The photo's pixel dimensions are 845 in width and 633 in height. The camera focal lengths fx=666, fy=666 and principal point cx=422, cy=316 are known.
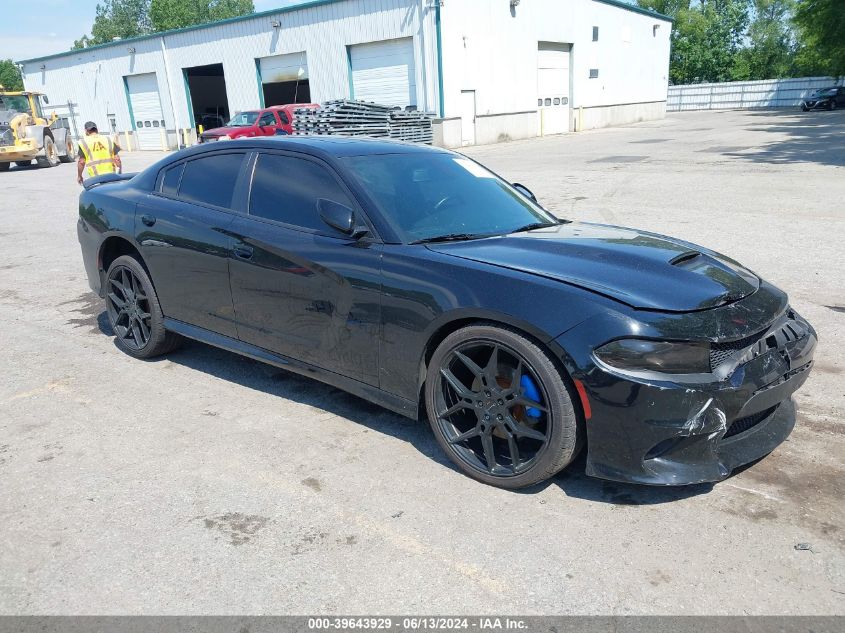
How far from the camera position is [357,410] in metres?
4.17

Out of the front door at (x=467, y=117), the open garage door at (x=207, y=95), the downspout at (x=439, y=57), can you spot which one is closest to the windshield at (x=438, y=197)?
the downspout at (x=439, y=57)

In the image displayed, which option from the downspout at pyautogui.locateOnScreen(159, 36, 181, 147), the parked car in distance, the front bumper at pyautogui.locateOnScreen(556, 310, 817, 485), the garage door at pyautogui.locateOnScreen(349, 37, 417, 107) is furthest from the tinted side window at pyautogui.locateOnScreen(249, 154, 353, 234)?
the parked car in distance

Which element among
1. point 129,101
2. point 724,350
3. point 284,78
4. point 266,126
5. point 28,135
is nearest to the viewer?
point 724,350

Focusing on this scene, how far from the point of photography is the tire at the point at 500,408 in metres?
2.95

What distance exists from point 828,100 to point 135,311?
5141cm

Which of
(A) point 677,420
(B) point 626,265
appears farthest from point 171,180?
(A) point 677,420

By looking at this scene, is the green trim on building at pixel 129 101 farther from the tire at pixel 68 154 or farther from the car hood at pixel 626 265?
the car hood at pixel 626 265

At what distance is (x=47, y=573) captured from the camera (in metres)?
2.72

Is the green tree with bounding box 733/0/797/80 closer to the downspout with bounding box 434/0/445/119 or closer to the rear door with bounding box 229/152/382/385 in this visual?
the downspout with bounding box 434/0/445/119

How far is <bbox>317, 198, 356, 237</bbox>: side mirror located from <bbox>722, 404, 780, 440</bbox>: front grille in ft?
6.79

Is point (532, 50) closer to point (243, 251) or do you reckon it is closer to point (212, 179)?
point (212, 179)

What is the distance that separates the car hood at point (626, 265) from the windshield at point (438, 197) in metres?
0.21

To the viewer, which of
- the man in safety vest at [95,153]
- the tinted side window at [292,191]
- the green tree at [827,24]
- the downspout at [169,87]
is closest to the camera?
the tinted side window at [292,191]

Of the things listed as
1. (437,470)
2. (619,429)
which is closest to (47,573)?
(437,470)
